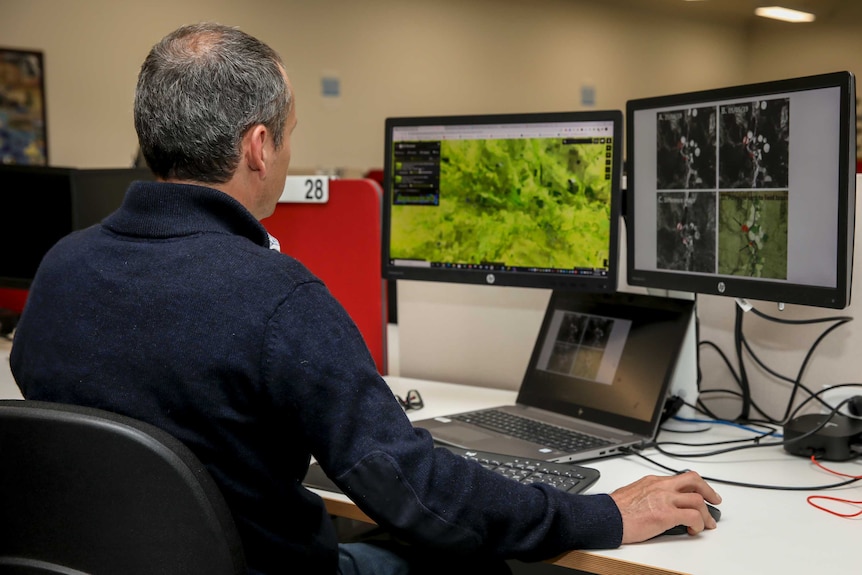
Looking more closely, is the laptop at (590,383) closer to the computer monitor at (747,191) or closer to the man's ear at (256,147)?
the computer monitor at (747,191)

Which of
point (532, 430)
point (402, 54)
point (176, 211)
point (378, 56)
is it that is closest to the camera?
point (176, 211)

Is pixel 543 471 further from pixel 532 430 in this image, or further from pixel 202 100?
pixel 202 100

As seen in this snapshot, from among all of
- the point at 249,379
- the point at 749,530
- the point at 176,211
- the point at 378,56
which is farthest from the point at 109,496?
the point at 378,56

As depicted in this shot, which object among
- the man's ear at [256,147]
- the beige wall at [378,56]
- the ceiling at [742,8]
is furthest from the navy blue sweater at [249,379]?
the ceiling at [742,8]

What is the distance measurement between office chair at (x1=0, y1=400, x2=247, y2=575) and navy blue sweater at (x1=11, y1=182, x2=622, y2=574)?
79 mm

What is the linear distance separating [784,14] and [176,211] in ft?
25.9

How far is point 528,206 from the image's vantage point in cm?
162

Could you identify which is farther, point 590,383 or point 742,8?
point 742,8

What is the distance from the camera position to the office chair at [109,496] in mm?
779

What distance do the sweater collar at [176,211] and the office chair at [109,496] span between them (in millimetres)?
219

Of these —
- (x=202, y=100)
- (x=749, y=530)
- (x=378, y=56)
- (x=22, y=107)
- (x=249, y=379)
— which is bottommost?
(x=749, y=530)

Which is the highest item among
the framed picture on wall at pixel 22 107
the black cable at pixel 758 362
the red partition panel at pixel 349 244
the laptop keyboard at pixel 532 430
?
the framed picture on wall at pixel 22 107

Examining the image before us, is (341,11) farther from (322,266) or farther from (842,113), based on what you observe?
(842,113)

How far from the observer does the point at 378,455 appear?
2.84 feet
